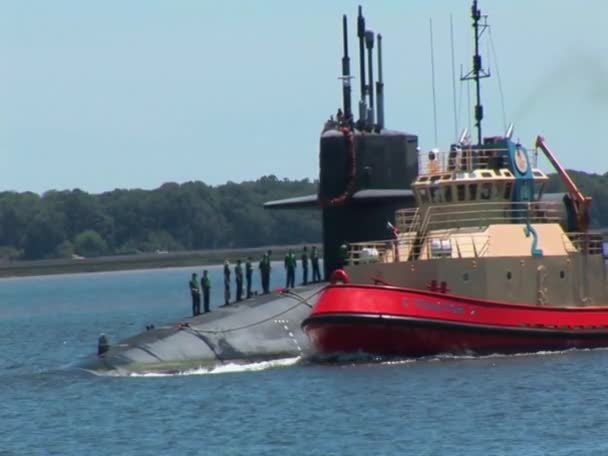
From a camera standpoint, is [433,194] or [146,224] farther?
[146,224]

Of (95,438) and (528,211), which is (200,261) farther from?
(95,438)

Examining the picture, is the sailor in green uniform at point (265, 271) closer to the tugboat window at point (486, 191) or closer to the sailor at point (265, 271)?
the sailor at point (265, 271)

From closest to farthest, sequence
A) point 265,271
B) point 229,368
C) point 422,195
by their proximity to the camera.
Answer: point 229,368
point 422,195
point 265,271

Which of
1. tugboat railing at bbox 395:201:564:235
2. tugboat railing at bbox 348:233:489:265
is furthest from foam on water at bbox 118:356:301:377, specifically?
tugboat railing at bbox 395:201:564:235

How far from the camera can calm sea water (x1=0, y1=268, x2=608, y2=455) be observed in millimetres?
26562

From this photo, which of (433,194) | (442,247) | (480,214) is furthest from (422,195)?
(442,247)

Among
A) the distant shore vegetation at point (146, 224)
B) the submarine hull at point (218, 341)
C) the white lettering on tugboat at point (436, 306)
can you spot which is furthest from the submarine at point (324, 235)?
the distant shore vegetation at point (146, 224)

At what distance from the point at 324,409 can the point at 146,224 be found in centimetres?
12921

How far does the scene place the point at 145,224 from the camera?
519ft

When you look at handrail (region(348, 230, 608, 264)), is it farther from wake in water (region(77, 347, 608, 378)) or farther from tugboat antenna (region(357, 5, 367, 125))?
tugboat antenna (region(357, 5, 367, 125))

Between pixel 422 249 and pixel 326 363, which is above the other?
pixel 422 249

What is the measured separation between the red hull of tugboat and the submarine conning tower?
16.0 ft

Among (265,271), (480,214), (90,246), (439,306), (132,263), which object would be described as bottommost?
(439,306)

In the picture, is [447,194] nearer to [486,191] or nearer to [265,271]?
[486,191]
